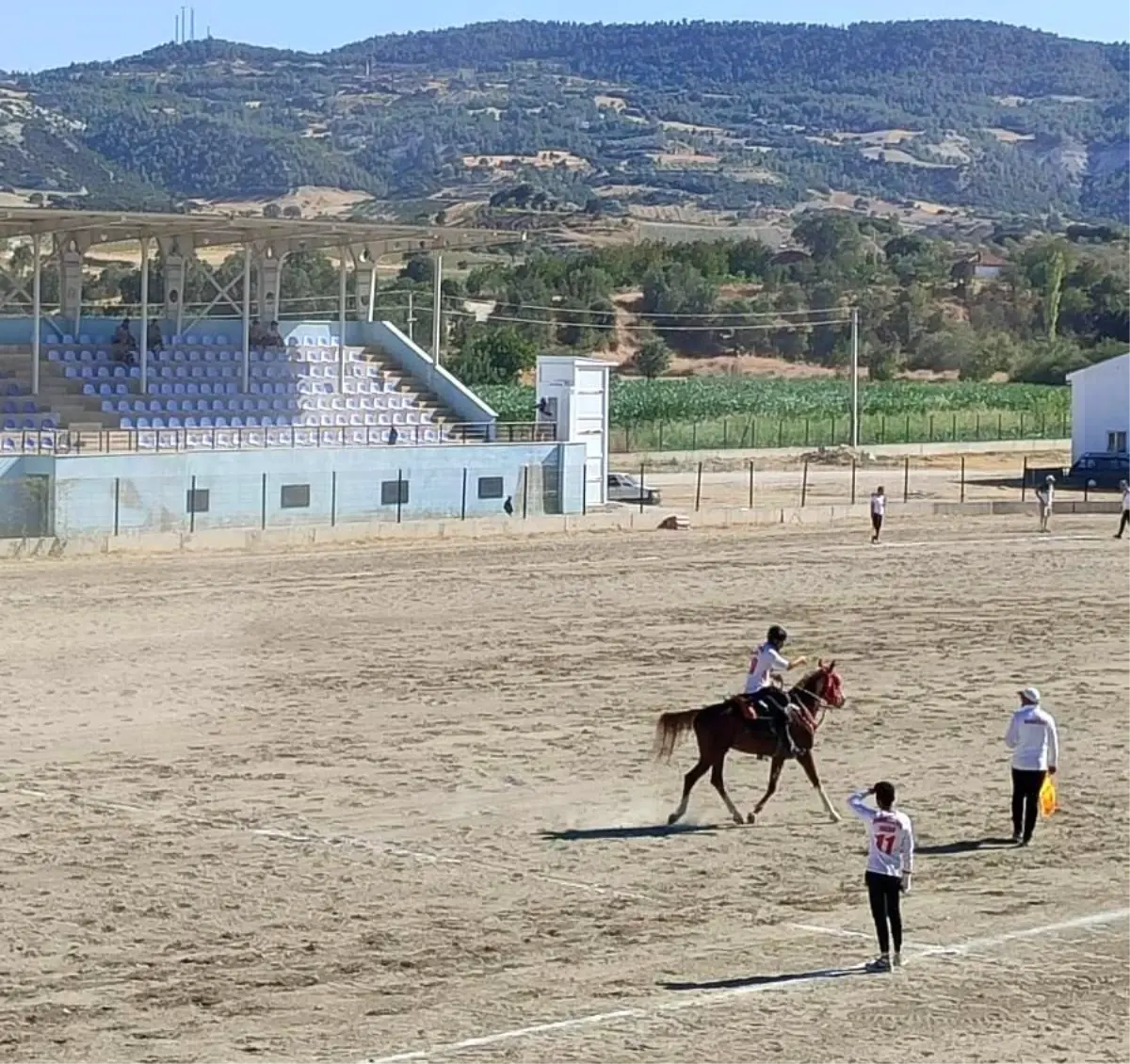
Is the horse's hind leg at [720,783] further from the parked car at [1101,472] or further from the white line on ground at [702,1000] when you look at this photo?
the parked car at [1101,472]

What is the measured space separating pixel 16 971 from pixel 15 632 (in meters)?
17.6

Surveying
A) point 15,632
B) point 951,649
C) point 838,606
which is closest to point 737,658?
point 951,649

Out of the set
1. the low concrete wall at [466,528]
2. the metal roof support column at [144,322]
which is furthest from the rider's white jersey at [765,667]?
the metal roof support column at [144,322]

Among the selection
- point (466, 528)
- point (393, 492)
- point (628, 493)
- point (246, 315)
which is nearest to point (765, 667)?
point (466, 528)

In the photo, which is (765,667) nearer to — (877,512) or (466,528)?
(466,528)

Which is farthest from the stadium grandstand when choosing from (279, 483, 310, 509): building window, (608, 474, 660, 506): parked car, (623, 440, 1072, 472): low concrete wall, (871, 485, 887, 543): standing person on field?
(623, 440, 1072, 472): low concrete wall

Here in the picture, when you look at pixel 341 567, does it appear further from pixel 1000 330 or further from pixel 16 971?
pixel 1000 330

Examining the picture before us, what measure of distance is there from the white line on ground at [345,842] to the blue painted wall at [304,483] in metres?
22.8

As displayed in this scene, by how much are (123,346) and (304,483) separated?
7.20 meters

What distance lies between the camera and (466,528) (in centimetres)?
4712

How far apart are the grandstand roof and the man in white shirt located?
3122 centimetres

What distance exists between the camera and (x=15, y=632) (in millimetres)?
31031

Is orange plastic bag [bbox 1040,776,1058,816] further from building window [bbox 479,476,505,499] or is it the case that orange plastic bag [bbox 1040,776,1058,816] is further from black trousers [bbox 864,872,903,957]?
building window [bbox 479,476,505,499]

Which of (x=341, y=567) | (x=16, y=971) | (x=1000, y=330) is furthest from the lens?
(x=1000, y=330)
